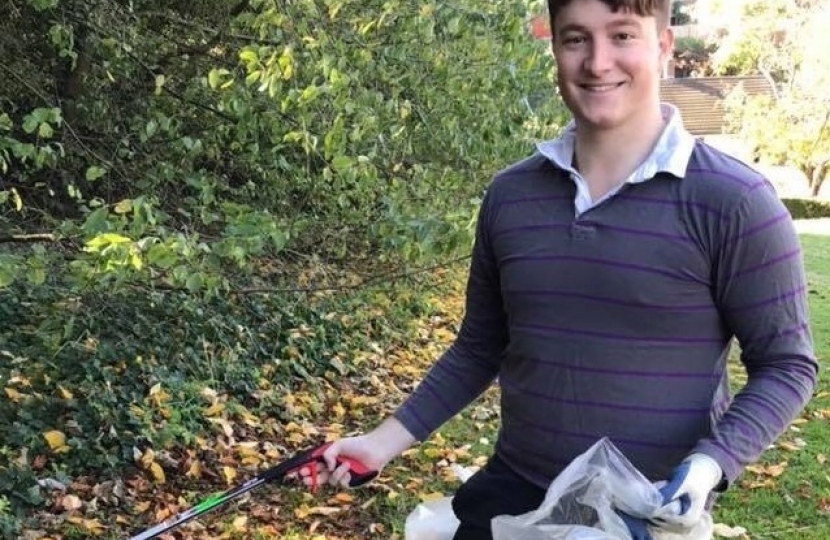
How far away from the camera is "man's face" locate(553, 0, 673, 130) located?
168 cm

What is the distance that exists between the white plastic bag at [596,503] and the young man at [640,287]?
41mm

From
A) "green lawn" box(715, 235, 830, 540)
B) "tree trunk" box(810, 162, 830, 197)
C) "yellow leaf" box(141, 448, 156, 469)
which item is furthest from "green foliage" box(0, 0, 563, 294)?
"tree trunk" box(810, 162, 830, 197)

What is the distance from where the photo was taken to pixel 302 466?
6.73ft

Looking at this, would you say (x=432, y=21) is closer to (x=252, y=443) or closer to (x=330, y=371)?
(x=252, y=443)

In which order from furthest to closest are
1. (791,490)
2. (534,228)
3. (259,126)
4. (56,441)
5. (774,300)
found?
(791,490) < (56,441) < (259,126) < (534,228) < (774,300)

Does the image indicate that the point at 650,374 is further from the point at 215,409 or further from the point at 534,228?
the point at 215,409

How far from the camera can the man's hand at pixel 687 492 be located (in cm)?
148

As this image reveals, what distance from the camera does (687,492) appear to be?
1.48 m

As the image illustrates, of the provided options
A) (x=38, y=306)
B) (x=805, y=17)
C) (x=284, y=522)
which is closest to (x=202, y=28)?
(x=38, y=306)

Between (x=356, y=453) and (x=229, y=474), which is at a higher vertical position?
(x=356, y=453)

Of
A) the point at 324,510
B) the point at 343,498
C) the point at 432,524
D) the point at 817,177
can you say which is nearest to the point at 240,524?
the point at 324,510

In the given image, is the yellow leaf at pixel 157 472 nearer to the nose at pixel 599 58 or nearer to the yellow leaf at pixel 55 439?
the yellow leaf at pixel 55 439

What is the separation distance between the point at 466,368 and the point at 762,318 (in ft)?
2.36

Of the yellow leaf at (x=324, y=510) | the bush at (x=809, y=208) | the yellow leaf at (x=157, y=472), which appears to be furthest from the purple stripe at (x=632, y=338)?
the bush at (x=809, y=208)
